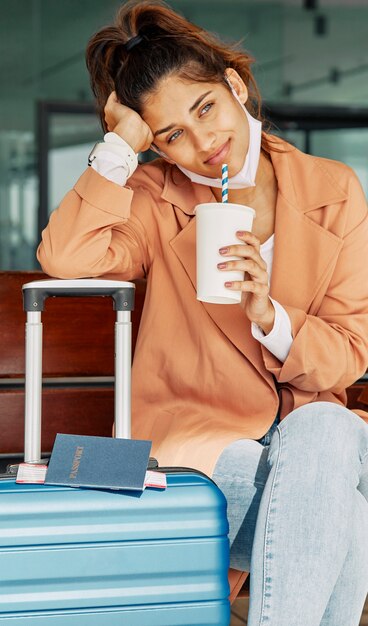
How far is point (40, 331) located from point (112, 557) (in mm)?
425

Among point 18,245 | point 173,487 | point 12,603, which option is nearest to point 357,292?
point 173,487

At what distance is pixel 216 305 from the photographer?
6.10 ft

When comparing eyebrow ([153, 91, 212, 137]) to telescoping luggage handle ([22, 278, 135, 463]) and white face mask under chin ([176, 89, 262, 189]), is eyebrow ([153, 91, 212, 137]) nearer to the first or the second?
white face mask under chin ([176, 89, 262, 189])

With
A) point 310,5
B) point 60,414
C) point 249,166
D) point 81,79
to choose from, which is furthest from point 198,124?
point 310,5

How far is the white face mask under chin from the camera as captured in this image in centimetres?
186

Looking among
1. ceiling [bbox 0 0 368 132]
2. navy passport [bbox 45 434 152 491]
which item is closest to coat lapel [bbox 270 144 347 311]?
navy passport [bbox 45 434 152 491]

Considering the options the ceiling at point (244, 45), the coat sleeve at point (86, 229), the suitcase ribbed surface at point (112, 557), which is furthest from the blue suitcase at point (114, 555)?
the ceiling at point (244, 45)

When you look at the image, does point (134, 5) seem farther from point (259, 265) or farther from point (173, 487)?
point (173, 487)

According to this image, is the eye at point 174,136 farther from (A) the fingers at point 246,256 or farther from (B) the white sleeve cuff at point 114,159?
(A) the fingers at point 246,256

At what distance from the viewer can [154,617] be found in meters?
1.41

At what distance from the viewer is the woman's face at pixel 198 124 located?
179 cm

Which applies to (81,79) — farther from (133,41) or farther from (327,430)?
(327,430)

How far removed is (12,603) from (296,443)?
19.5 inches

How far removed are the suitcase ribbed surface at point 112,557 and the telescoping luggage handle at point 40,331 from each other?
7.9 inches
